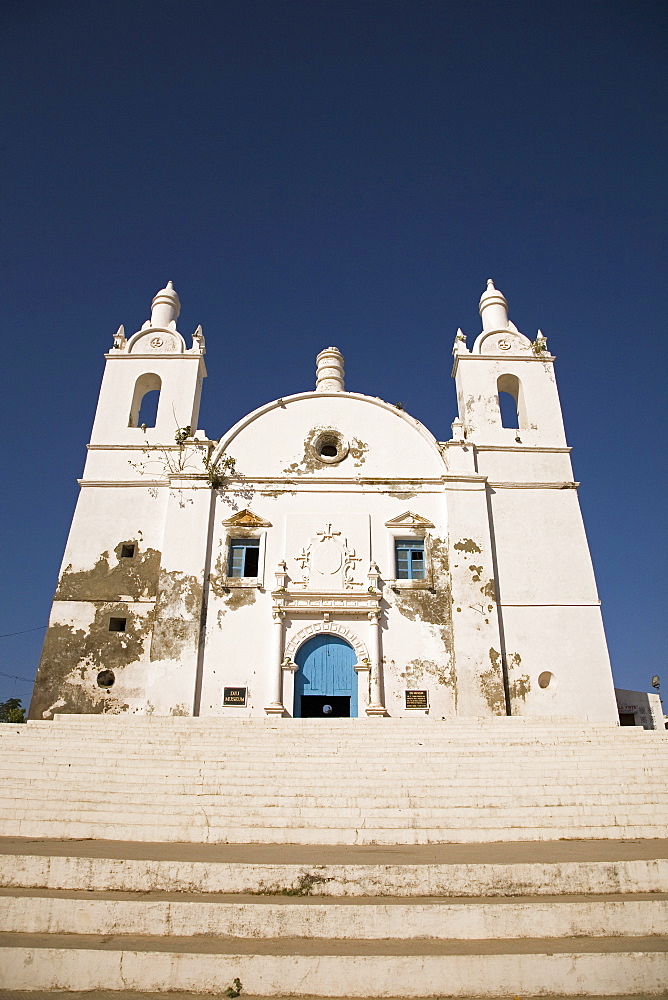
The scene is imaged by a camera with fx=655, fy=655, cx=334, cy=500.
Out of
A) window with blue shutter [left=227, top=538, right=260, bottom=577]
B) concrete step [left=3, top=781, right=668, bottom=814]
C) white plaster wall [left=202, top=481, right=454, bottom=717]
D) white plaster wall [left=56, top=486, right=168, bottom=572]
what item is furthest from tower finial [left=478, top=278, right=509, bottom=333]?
concrete step [left=3, top=781, right=668, bottom=814]

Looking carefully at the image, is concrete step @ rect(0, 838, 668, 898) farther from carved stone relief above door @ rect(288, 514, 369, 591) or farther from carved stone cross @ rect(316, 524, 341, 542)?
carved stone cross @ rect(316, 524, 341, 542)

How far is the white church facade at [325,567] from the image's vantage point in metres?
16.3

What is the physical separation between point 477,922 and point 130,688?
13206mm

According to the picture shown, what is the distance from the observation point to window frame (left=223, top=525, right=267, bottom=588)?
17219 mm

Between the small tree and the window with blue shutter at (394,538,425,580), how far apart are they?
36.3m

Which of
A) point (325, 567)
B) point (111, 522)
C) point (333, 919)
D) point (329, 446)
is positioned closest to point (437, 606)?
point (325, 567)

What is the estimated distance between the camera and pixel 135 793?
8492mm

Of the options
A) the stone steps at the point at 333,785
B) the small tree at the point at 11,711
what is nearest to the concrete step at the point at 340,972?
the stone steps at the point at 333,785

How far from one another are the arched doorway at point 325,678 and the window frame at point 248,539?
214cm

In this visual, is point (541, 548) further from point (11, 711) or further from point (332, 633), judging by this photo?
point (11, 711)

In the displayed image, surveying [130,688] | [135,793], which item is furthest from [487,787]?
[130,688]

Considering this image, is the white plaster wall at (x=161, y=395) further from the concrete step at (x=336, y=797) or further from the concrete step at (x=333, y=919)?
the concrete step at (x=333, y=919)

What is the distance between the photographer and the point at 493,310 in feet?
73.5

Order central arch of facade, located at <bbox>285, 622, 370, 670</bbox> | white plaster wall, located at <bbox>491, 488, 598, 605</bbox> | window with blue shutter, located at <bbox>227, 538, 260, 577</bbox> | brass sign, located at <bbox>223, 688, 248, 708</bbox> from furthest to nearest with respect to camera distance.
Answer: window with blue shutter, located at <bbox>227, 538, 260, 577</bbox> < white plaster wall, located at <bbox>491, 488, 598, 605</bbox> < central arch of facade, located at <bbox>285, 622, 370, 670</bbox> < brass sign, located at <bbox>223, 688, 248, 708</bbox>
